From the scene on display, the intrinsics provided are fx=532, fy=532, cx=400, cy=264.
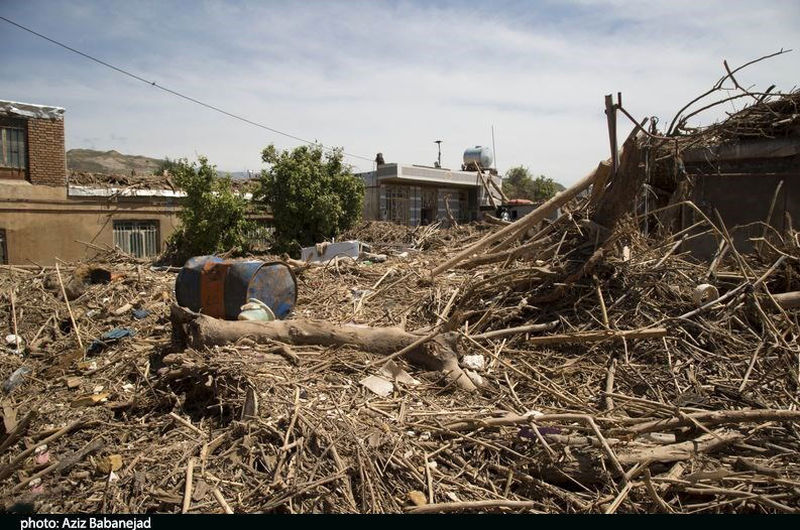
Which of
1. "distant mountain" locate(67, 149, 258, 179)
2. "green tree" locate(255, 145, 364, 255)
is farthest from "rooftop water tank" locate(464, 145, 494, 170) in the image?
"distant mountain" locate(67, 149, 258, 179)

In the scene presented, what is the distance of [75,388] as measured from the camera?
5.16 metres

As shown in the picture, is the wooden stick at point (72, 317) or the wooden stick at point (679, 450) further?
the wooden stick at point (72, 317)

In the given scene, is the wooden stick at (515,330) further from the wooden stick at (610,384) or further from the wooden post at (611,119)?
the wooden post at (611,119)

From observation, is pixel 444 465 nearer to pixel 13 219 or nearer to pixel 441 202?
pixel 13 219

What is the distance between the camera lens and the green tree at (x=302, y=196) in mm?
16422

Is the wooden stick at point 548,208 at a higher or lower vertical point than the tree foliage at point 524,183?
lower

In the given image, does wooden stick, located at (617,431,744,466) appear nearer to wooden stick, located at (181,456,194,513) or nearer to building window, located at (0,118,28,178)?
wooden stick, located at (181,456,194,513)

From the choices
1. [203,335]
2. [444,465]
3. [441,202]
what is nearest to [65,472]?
[203,335]

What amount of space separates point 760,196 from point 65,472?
959cm

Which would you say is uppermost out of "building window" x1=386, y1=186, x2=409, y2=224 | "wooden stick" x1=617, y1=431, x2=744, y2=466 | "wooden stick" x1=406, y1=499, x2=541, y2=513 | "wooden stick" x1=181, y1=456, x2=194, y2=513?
"building window" x1=386, y1=186, x2=409, y2=224

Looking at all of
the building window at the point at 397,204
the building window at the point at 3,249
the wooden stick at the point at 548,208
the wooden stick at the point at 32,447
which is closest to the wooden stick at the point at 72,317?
the wooden stick at the point at 32,447

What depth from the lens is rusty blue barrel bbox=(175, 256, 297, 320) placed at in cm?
593

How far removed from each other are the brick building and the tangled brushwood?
8836mm

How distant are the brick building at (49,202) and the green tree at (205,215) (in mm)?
1875
